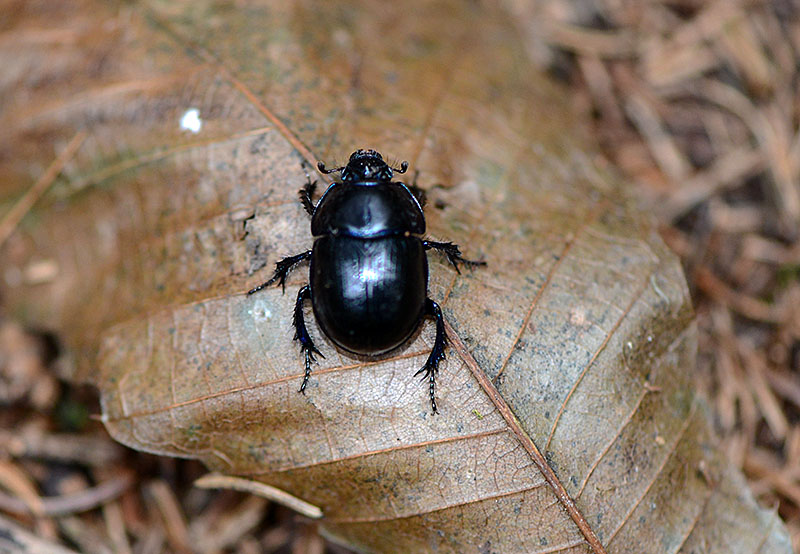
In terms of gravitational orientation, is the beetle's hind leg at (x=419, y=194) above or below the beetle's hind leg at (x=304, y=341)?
above

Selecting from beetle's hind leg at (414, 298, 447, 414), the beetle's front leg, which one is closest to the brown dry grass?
beetle's hind leg at (414, 298, 447, 414)

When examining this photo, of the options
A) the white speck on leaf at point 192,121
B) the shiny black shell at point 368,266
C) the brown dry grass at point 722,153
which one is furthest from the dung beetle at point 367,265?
the brown dry grass at point 722,153

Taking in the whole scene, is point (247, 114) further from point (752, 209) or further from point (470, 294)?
point (752, 209)

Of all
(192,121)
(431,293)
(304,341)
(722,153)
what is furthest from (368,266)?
(722,153)

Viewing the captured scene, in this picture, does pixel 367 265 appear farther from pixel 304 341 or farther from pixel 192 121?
pixel 192 121

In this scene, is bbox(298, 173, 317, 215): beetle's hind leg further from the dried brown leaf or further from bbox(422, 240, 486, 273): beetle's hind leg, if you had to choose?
bbox(422, 240, 486, 273): beetle's hind leg

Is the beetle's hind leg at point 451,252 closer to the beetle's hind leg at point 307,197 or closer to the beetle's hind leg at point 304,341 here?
the beetle's hind leg at point 307,197

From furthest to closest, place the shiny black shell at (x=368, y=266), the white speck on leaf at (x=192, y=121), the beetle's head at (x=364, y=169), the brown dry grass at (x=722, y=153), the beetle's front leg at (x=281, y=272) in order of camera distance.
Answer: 1. the brown dry grass at (x=722, y=153)
2. the white speck on leaf at (x=192, y=121)
3. the beetle's head at (x=364, y=169)
4. the beetle's front leg at (x=281, y=272)
5. the shiny black shell at (x=368, y=266)
